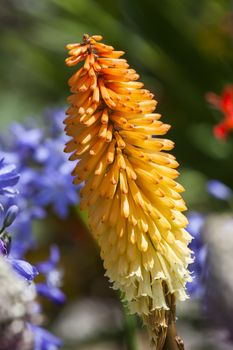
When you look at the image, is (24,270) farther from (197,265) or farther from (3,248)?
(197,265)

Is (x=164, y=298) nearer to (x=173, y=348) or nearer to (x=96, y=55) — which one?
(x=173, y=348)

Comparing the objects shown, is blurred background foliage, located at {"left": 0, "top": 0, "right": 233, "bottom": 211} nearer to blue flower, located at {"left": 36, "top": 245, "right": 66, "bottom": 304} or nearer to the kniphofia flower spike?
blue flower, located at {"left": 36, "top": 245, "right": 66, "bottom": 304}

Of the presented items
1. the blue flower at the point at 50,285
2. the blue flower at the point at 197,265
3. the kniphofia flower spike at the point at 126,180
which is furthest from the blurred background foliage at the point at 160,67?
the kniphofia flower spike at the point at 126,180

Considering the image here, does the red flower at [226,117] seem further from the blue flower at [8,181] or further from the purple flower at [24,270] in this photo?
the purple flower at [24,270]

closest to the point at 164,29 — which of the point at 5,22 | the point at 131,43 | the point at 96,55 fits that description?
the point at 131,43

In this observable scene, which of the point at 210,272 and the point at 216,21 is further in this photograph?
the point at 216,21

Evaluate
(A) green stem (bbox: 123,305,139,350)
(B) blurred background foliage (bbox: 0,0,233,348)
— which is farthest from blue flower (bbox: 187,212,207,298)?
(B) blurred background foliage (bbox: 0,0,233,348)
